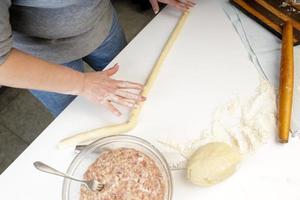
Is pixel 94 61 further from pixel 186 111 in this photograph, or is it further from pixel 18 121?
pixel 18 121

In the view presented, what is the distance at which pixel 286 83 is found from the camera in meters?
0.60

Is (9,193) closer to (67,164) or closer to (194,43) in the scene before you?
(67,164)

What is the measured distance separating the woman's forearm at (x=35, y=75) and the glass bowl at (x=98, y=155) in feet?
0.37

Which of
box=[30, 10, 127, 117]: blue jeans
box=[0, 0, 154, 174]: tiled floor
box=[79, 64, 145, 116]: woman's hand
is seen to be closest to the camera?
box=[79, 64, 145, 116]: woman's hand

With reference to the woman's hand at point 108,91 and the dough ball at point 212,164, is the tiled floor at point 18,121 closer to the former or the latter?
the woman's hand at point 108,91

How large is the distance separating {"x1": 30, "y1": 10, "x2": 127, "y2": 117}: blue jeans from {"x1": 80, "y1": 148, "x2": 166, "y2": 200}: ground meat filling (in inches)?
10.9

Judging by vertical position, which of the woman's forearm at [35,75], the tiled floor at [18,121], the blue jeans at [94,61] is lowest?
the tiled floor at [18,121]

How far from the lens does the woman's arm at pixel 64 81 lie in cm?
52

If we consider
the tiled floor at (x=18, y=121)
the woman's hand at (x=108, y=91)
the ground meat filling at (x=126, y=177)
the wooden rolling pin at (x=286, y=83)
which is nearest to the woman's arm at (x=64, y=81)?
the woman's hand at (x=108, y=91)

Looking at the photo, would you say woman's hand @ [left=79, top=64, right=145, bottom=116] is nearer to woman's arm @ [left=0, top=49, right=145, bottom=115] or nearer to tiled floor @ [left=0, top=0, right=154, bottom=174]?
woman's arm @ [left=0, top=49, right=145, bottom=115]

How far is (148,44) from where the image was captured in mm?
718

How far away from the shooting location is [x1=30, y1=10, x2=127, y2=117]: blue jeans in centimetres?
77

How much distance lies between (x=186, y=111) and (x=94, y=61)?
31cm

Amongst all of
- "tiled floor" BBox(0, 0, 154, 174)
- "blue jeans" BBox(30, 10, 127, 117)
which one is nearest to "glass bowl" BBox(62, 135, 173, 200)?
"blue jeans" BBox(30, 10, 127, 117)
